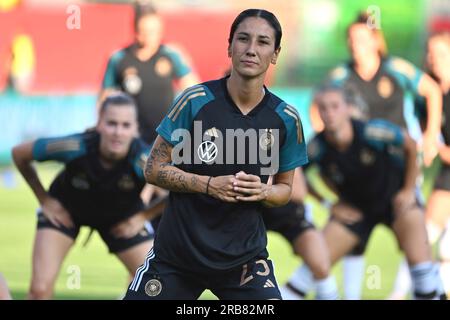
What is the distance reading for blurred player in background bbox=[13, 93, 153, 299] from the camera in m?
8.87

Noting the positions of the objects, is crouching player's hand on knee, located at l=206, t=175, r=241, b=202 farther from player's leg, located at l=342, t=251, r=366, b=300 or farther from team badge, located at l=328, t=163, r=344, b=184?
player's leg, located at l=342, t=251, r=366, b=300

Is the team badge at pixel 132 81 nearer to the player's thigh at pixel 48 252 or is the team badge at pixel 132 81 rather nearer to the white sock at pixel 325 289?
the white sock at pixel 325 289

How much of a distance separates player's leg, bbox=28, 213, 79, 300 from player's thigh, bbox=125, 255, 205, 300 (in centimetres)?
259

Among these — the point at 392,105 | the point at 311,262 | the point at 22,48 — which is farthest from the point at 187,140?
the point at 22,48

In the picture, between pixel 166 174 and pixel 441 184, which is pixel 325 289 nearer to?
pixel 441 184

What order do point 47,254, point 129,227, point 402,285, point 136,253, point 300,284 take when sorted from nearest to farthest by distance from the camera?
point 47,254
point 136,253
point 129,227
point 300,284
point 402,285

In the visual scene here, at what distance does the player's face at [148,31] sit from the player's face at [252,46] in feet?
21.0

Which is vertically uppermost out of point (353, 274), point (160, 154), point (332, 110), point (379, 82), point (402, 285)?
point (160, 154)

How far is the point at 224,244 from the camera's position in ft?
20.6

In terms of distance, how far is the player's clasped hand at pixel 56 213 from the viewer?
29.6 ft

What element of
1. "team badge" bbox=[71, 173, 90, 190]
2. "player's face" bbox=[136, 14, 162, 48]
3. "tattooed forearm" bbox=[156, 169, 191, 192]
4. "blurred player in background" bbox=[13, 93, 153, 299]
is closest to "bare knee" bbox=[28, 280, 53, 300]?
"blurred player in background" bbox=[13, 93, 153, 299]

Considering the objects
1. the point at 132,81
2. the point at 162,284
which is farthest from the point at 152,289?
the point at 132,81

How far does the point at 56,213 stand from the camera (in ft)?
29.7

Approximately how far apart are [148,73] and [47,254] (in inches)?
185
